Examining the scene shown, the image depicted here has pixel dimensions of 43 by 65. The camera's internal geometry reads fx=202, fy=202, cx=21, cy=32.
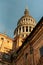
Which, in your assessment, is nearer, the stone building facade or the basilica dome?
the stone building facade

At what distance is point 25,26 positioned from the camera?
7919 centimetres

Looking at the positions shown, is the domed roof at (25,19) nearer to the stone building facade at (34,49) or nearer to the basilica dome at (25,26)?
the basilica dome at (25,26)

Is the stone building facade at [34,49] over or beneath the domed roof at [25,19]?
beneath

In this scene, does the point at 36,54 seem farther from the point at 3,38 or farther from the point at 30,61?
the point at 3,38

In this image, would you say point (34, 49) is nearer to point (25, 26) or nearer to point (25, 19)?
point (25, 26)

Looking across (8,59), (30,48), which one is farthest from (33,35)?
(8,59)

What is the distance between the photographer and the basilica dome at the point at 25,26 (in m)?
77.1

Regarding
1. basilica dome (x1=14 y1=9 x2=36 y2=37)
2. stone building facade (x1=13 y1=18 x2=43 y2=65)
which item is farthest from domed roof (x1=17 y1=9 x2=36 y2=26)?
stone building facade (x1=13 y1=18 x2=43 y2=65)

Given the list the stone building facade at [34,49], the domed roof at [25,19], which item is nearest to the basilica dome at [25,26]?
the domed roof at [25,19]

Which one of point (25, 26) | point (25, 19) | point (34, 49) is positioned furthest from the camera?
point (25, 19)

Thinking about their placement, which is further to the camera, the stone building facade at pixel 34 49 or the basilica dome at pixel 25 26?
the basilica dome at pixel 25 26

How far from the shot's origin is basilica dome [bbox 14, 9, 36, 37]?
77094mm

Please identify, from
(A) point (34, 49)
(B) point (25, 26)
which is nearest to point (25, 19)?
(B) point (25, 26)

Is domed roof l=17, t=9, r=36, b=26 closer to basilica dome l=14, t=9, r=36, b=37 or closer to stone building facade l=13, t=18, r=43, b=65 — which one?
basilica dome l=14, t=9, r=36, b=37
